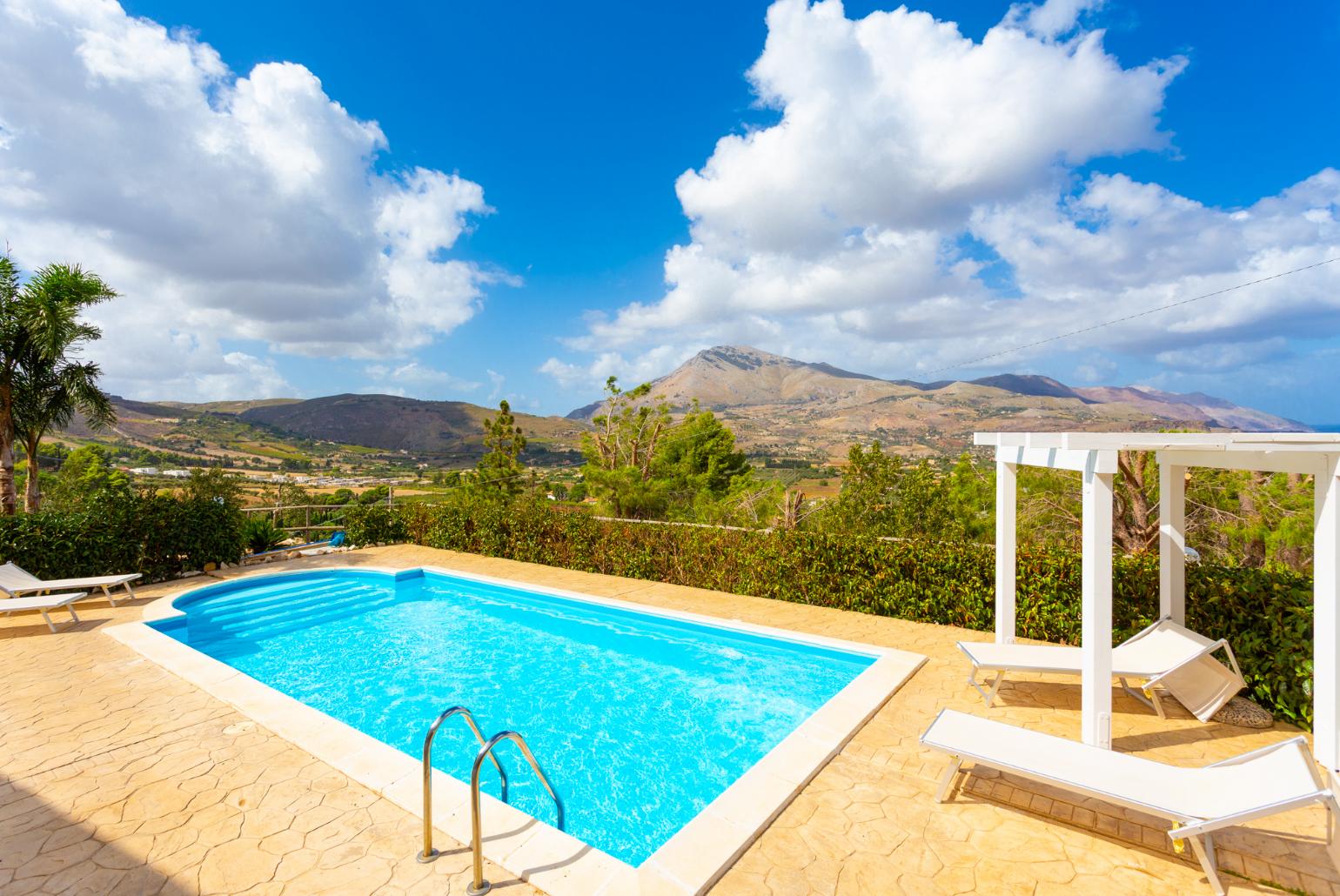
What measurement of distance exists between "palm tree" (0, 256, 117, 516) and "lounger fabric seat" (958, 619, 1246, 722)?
1465 centimetres

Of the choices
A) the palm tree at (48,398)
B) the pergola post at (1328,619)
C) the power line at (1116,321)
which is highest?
the power line at (1116,321)

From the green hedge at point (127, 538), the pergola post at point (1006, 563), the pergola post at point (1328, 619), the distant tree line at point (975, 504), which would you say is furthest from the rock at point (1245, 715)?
the green hedge at point (127, 538)

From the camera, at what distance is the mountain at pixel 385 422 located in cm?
8662

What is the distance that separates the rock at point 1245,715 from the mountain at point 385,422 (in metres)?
79.3

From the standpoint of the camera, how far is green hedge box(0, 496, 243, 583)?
30.2 feet

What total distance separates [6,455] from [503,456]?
12.5m

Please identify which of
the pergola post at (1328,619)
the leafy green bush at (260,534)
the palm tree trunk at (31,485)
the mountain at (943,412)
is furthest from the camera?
the mountain at (943,412)

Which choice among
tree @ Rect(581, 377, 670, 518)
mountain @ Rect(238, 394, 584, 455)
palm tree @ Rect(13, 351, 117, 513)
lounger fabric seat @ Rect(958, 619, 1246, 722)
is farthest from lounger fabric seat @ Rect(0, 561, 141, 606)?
mountain @ Rect(238, 394, 584, 455)

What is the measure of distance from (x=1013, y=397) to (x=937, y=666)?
69.0m

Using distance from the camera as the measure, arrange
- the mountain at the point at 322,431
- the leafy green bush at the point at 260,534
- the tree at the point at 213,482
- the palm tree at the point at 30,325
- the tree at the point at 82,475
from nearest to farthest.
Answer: the palm tree at the point at 30,325
the leafy green bush at the point at 260,534
the tree at the point at 213,482
the tree at the point at 82,475
the mountain at the point at 322,431

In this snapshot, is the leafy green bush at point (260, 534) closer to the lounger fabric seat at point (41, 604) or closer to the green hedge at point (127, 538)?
the green hedge at point (127, 538)

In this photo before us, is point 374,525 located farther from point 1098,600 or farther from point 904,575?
point 1098,600

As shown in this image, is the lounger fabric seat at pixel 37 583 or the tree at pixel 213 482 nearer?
the lounger fabric seat at pixel 37 583

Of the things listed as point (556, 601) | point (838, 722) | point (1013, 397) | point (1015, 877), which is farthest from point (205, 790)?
point (1013, 397)
